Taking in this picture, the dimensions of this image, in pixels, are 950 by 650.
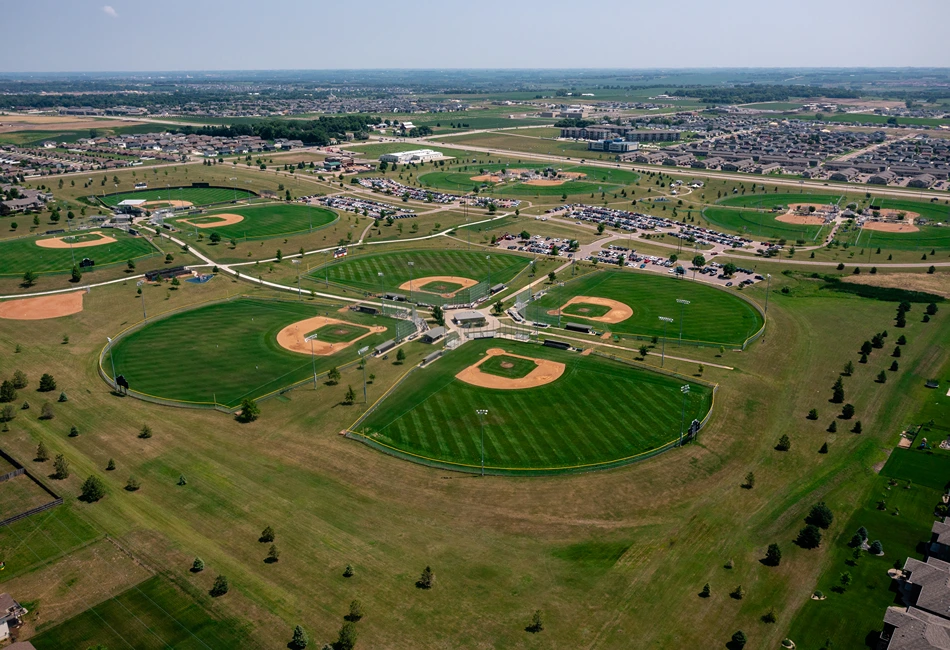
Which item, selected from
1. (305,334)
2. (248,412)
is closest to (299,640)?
(248,412)

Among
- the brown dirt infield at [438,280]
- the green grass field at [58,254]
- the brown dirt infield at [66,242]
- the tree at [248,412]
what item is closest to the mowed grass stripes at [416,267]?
the brown dirt infield at [438,280]

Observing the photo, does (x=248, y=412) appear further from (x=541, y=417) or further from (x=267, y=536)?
(x=541, y=417)

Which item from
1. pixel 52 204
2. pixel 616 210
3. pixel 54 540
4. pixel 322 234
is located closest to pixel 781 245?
pixel 616 210

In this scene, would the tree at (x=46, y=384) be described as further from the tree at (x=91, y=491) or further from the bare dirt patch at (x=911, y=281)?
the bare dirt patch at (x=911, y=281)

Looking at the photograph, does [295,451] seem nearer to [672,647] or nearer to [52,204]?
[672,647]

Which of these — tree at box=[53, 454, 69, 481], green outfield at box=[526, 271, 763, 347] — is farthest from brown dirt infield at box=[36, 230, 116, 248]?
green outfield at box=[526, 271, 763, 347]

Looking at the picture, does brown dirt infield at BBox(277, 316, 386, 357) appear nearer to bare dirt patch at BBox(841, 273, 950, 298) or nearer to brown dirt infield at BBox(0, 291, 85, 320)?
brown dirt infield at BBox(0, 291, 85, 320)
